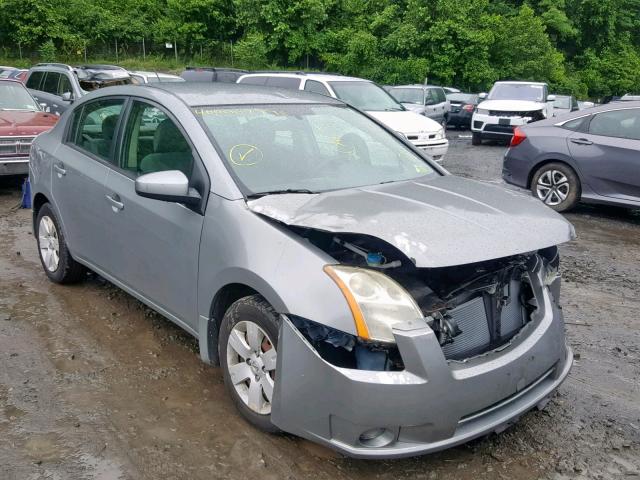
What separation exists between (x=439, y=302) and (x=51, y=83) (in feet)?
43.7

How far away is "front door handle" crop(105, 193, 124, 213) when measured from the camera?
13.7ft

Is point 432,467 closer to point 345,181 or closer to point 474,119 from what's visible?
point 345,181

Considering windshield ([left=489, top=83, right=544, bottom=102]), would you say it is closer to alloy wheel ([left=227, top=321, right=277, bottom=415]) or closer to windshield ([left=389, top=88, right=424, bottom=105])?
windshield ([left=389, top=88, right=424, bottom=105])

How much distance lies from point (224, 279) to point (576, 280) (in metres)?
3.90

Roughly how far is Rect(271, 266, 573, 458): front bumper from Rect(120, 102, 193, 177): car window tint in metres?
1.46

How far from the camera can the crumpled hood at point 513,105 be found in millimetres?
17388

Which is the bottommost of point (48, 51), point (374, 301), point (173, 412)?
point (48, 51)

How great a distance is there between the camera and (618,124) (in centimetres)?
820

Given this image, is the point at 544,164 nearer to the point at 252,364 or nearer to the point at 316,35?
the point at 252,364

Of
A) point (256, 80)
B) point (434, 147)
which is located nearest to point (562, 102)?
point (434, 147)

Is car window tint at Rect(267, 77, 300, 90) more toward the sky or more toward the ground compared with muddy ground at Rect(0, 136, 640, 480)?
more toward the sky

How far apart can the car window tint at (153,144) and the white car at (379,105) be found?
7140mm

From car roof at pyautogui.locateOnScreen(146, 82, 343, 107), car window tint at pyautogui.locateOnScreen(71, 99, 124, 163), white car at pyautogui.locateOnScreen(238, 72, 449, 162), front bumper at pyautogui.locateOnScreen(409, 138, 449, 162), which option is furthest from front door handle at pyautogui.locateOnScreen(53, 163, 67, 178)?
front bumper at pyautogui.locateOnScreen(409, 138, 449, 162)

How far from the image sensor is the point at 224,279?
3.30 m
